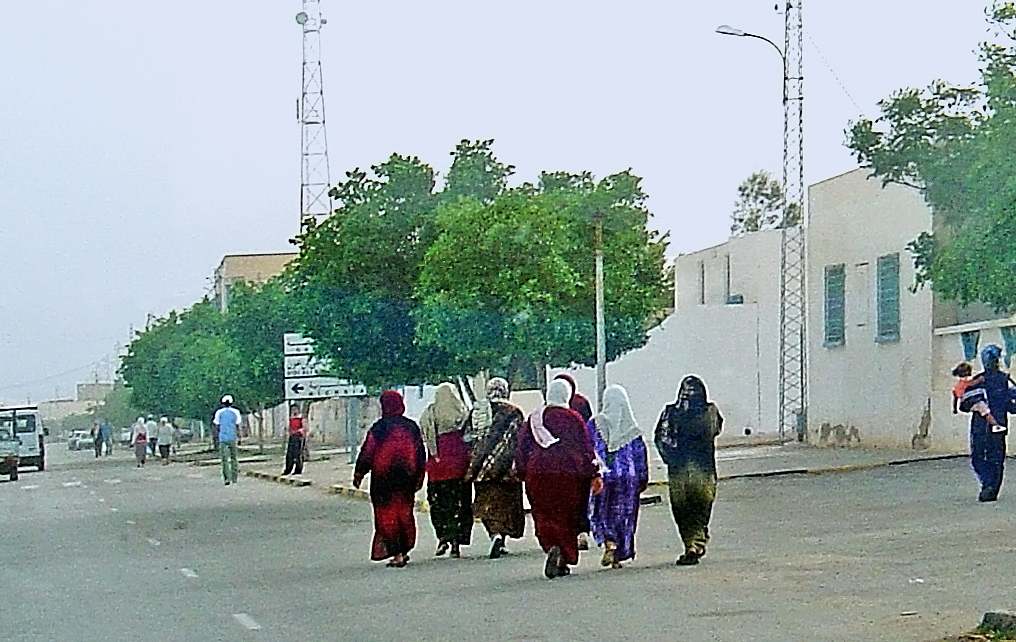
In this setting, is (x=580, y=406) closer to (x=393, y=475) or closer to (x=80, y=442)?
(x=393, y=475)

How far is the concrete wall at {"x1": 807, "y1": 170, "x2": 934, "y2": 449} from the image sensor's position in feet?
112

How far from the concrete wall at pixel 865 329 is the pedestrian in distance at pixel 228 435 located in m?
12.6

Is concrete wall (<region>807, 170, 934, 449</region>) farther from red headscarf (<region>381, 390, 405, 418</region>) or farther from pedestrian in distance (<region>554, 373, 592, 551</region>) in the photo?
red headscarf (<region>381, 390, 405, 418</region>)

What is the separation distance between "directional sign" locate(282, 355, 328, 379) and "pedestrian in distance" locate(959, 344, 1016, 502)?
2579 cm

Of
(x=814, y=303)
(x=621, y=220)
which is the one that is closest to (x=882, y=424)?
(x=814, y=303)

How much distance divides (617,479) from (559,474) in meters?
0.68

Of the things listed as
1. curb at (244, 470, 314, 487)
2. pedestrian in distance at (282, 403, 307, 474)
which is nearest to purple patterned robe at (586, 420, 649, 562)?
curb at (244, 470, 314, 487)

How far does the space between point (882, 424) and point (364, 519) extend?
1464 cm

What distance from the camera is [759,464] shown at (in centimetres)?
3284

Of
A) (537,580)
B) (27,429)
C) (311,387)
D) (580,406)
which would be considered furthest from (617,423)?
(27,429)

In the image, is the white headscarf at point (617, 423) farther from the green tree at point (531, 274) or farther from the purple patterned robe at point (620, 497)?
the green tree at point (531, 274)

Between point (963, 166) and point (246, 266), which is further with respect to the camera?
point (246, 266)

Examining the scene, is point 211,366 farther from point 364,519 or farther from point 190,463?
point 364,519

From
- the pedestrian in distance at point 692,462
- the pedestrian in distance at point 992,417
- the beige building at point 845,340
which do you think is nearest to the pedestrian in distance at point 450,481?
the pedestrian in distance at point 692,462
